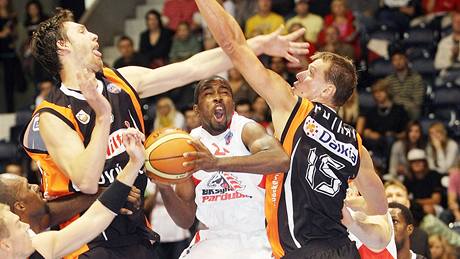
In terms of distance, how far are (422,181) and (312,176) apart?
6.66m

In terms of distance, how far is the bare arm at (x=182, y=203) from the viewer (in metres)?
8.02

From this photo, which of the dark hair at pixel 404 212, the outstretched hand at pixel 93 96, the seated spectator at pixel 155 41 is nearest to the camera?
the outstretched hand at pixel 93 96

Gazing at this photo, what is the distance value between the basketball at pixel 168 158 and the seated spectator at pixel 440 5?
32.9 feet

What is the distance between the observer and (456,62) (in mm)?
14930

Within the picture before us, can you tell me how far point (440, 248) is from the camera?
35.2ft

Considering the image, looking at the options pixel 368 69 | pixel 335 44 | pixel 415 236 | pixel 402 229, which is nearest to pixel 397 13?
pixel 368 69

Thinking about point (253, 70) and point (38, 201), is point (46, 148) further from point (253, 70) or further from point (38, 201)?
point (253, 70)

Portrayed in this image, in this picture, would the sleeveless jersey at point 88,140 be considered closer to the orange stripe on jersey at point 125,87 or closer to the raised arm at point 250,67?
the orange stripe on jersey at point 125,87

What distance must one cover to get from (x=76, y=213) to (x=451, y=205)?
6.76m

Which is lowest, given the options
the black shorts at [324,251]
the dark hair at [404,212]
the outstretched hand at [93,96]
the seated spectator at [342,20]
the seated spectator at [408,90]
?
the seated spectator at [408,90]

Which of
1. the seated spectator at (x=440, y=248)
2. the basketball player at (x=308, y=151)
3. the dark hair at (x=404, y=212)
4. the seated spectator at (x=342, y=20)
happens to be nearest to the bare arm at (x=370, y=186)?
the basketball player at (x=308, y=151)

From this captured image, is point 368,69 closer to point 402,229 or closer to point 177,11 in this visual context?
point 177,11

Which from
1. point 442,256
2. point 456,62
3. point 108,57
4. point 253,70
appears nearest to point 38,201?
point 253,70

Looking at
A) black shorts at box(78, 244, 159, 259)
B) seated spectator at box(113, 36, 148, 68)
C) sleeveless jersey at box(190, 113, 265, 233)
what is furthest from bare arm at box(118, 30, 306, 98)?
seated spectator at box(113, 36, 148, 68)
